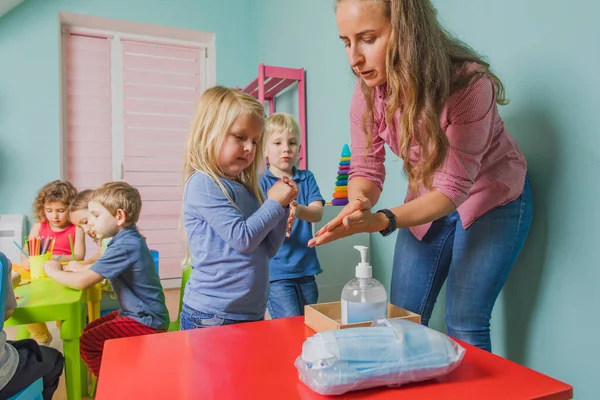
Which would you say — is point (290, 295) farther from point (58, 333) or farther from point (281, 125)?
point (58, 333)

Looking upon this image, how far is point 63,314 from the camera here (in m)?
1.33

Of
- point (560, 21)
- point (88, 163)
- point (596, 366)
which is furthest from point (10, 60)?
point (596, 366)

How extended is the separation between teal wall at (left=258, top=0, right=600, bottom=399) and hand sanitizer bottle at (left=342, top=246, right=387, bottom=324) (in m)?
0.64

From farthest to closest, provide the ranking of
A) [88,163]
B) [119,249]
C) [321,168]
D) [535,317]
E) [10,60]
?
[88,163], [10,60], [321,168], [119,249], [535,317]

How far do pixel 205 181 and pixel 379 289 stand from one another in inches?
22.5

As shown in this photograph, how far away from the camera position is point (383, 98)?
989 millimetres

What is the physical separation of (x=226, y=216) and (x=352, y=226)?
14.5 inches

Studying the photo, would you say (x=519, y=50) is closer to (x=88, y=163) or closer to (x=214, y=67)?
(x=214, y=67)

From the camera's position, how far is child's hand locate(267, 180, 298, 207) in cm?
114

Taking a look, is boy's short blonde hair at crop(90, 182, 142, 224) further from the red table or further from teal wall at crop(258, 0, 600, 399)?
teal wall at crop(258, 0, 600, 399)

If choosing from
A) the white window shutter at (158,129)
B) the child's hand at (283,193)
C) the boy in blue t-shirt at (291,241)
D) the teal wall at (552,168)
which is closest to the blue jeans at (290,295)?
the boy in blue t-shirt at (291,241)

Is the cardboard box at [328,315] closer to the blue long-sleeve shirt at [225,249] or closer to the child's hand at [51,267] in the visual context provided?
the blue long-sleeve shirt at [225,249]

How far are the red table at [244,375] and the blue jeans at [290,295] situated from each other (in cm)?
83

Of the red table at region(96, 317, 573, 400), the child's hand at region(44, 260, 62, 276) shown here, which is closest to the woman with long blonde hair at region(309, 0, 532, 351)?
the red table at region(96, 317, 573, 400)
